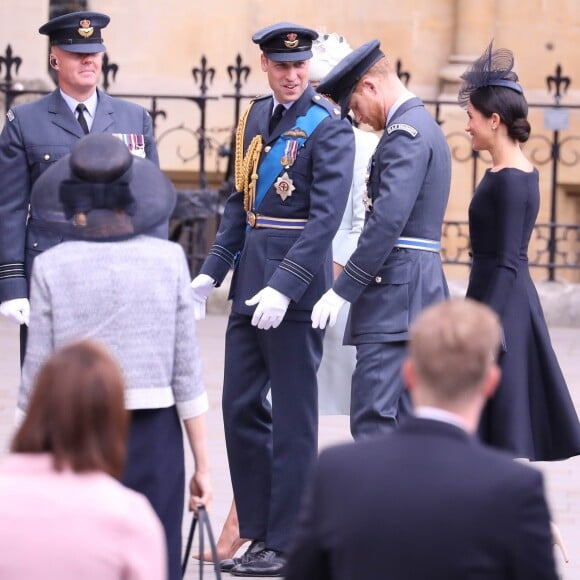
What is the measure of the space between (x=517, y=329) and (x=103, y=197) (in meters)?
1.80

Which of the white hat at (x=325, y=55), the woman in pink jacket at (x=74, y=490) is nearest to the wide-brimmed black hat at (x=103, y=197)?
the woman in pink jacket at (x=74, y=490)

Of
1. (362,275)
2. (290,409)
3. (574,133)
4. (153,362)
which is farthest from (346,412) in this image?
(574,133)

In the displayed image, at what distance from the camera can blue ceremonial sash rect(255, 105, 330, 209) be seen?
5.61 metres

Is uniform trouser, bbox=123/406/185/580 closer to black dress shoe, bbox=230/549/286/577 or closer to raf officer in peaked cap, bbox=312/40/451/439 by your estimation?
raf officer in peaked cap, bbox=312/40/451/439

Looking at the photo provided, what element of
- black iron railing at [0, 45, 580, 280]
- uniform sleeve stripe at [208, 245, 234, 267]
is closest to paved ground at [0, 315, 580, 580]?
black iron railing at [0, 45, 580, 280]

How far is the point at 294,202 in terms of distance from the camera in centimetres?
561

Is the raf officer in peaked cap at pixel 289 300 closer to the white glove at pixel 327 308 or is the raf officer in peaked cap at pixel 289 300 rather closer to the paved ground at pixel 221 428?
the white glove at pixel 327 308

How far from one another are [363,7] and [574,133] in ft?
6.77

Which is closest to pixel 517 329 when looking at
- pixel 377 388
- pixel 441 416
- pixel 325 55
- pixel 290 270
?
pixel 377 388

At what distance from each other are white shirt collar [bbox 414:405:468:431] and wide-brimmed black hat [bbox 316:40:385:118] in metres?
2.60

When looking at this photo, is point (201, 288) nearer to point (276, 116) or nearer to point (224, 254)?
point (224, 254)

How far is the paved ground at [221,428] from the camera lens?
20.3 ft

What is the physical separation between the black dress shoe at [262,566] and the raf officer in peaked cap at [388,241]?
0.55 metres

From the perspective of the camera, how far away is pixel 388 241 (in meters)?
5.23
